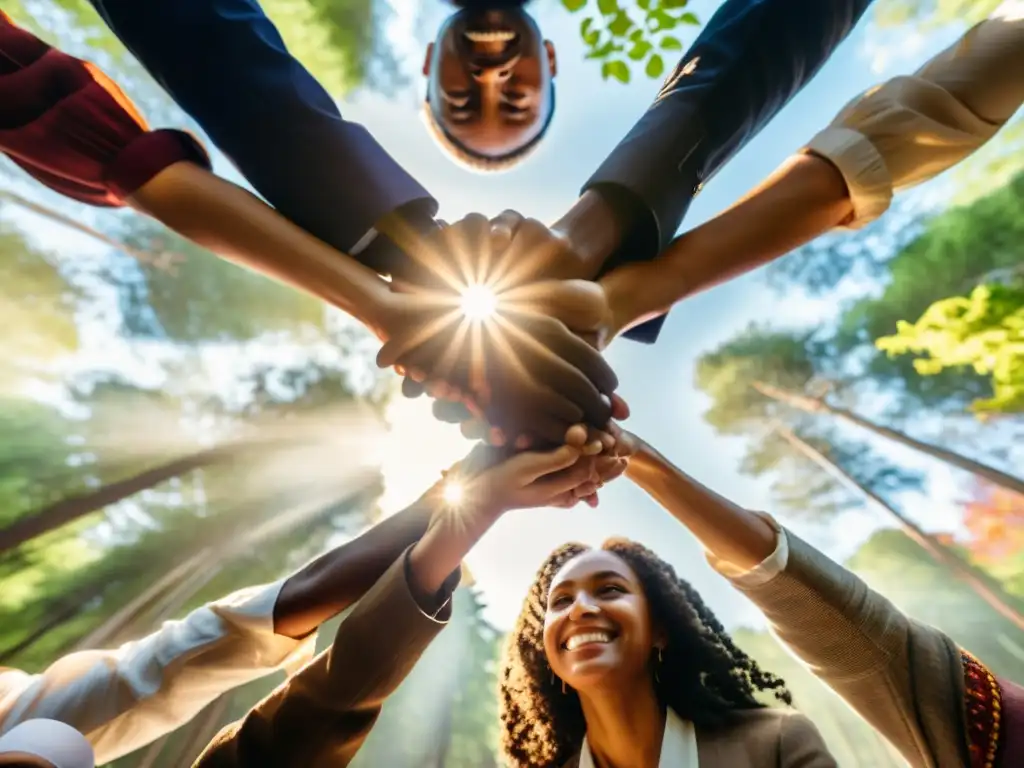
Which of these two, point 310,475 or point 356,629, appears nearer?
point 356,629

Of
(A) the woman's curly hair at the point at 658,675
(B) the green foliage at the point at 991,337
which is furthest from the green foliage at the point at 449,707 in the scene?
(B) the green foliage at the point at 991,337

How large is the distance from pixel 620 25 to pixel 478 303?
4.01 ft

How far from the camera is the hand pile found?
1158 mm

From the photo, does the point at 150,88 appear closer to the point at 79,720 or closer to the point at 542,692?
the point at 79,720

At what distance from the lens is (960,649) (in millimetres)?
1678

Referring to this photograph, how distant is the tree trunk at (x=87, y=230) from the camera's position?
13.5 ft

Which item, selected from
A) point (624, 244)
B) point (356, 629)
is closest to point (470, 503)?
point (356, 629)

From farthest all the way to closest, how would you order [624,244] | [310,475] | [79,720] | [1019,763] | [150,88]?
[310,475] < [150,88] < [79,720] < [1019,763] < [624,244]

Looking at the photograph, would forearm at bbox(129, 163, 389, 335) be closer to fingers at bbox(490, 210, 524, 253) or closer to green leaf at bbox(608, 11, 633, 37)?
fingers at bbox(490, 210, 524, 253)

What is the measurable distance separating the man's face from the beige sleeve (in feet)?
2.27

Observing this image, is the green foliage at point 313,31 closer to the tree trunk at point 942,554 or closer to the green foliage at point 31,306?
the green foliage at point 31,306

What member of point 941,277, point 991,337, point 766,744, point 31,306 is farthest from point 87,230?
point 941,277

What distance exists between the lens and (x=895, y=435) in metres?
5.34

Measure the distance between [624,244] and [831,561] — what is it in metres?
1.11
